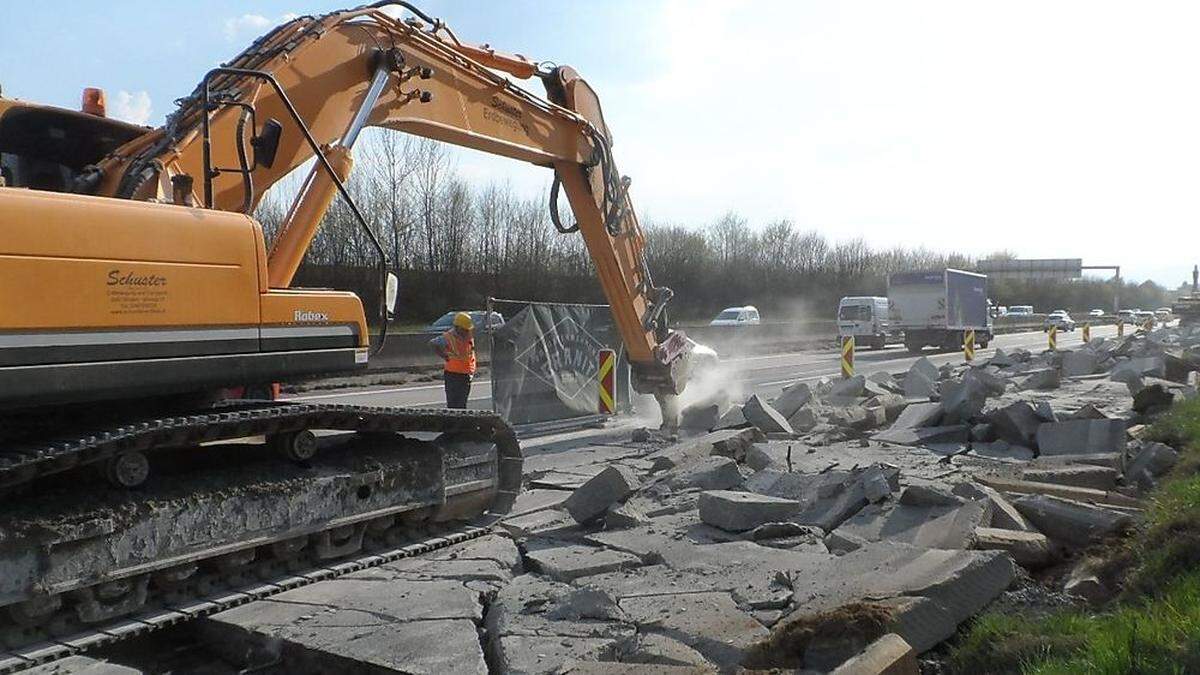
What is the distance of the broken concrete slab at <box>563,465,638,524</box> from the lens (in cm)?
737

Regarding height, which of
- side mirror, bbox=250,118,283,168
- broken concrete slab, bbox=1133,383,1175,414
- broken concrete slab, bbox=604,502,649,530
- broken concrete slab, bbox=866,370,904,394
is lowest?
broken concrete slab, bbox=604,502,649,530

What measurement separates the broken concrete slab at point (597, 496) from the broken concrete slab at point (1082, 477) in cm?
341

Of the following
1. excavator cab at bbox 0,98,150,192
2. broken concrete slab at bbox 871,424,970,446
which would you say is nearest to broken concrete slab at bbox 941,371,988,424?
broken concrete slab at bbox 871,424,970,446

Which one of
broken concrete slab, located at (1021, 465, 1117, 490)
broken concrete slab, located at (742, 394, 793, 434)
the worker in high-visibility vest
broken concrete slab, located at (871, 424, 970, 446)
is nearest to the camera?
broken concrete slab, located at (1021, 465, 1117, 490)

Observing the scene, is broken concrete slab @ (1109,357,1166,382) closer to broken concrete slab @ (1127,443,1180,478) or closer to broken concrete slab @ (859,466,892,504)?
broken concrete slab @ (1127,443,1180,478)

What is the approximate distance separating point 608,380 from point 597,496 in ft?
24.0

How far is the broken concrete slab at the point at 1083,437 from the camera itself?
30.3 ft

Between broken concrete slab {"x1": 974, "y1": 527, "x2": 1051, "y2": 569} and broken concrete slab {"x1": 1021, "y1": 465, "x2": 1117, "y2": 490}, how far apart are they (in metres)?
2.20

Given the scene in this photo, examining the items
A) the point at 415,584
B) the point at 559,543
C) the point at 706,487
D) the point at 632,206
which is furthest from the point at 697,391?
the point at 415,584

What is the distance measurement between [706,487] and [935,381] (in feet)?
30.4

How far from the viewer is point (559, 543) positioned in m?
6.89

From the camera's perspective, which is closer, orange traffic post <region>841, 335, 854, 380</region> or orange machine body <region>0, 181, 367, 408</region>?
orange machine body <region>0, 181, 367, 408</region>

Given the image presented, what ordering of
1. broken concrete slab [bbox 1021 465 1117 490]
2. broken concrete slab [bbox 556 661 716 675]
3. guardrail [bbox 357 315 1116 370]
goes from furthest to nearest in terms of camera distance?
guardrail [bbox 357 315 1116 370] < broken concrete slab [bbox 1021 465 1117 490] < broken concrete slab [bbox 556 661 716 675]

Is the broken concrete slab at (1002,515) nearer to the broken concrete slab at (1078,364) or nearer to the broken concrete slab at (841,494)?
Result: the broken concrete slab at (841,494)
